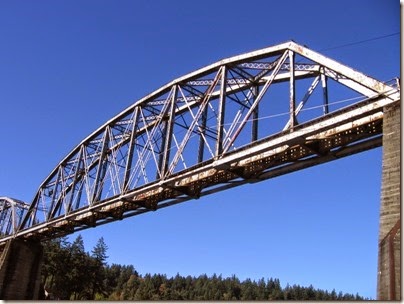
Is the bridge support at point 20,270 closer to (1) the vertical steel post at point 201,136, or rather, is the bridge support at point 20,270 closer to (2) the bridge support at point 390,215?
(1) the vertical steel post at point 201,136

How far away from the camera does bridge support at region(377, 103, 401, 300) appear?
11539 mm

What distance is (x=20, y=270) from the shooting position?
45.8m

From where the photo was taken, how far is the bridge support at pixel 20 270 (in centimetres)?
4419

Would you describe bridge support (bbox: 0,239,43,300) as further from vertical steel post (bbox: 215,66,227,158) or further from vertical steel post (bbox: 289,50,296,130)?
vertical steel post (bbox: 289,50,296,130)

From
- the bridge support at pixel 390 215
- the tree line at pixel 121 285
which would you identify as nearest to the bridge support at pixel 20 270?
the tree line at pixel 121 285

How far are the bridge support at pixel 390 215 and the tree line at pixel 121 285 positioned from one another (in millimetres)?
7005

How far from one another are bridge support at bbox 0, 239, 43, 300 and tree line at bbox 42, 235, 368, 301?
47.9 feet

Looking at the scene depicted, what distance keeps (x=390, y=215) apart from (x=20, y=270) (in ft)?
134

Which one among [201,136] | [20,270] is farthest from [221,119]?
[20,270]

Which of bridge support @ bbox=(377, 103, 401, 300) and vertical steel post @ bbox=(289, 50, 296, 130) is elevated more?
vertical steel post @ bbox=(289, 50, 296, 130)

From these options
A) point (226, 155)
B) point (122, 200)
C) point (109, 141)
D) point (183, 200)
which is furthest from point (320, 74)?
point (109, 141)

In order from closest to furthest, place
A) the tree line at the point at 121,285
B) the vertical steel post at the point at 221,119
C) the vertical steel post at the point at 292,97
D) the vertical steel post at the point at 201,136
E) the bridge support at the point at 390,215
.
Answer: the bridge support at the point at 390,215 < the vertical steel post at the point at 292,97 < the vertical steel post at the point at 221,119 < the vertical steel post at the point at 201,136 < the tree line at the point at 121,285

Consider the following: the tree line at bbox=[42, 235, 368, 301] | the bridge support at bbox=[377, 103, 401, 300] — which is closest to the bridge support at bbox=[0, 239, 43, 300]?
the tree line at bbox=[42, 235, 368, 301]

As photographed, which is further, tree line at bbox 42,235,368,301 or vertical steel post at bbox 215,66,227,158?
tree line at bbox 42,235,368,301
